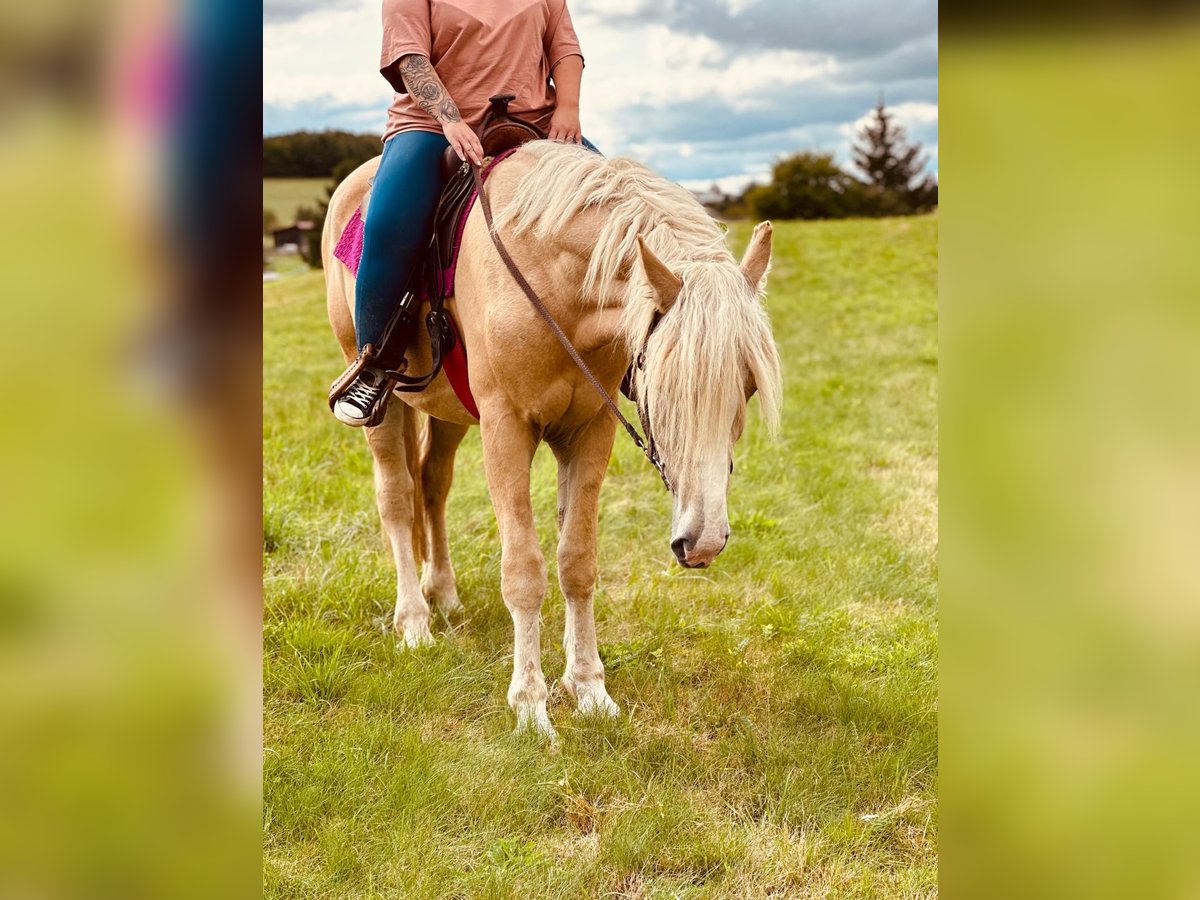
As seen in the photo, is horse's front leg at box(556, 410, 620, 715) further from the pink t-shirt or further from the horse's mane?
the pink t-shirt

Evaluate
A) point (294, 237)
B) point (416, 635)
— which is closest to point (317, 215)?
point (294, 237)

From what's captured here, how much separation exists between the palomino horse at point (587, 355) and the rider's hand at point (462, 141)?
14 cm

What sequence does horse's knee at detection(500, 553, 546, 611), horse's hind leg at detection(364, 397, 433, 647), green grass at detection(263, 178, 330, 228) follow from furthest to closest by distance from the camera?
1. green grass at detection(263, 178, 330, 228)
2. horse's hind leg at detection(364, 397, 433, 647)
3. horse's knee at detection(500, 553, 546, 611)

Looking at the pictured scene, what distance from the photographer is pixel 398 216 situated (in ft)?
12.4

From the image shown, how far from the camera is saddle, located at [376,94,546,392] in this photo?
151 inches

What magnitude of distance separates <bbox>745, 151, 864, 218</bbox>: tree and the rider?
34.4 m

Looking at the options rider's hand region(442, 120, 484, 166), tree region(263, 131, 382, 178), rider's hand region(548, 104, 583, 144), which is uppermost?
tree region(263, 131, 382, 178)

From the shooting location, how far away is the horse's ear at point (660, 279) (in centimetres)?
291

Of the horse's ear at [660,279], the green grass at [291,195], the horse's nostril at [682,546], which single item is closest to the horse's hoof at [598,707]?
the horse's nostril at [682,546]

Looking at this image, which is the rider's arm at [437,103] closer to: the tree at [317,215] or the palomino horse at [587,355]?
the palomino horse at [587,355]

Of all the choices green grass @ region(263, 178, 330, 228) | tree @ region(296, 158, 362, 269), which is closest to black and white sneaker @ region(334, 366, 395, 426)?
tree @ region(296, 158, 362, 269)

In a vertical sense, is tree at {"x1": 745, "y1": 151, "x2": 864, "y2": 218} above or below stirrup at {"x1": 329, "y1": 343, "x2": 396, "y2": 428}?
above
